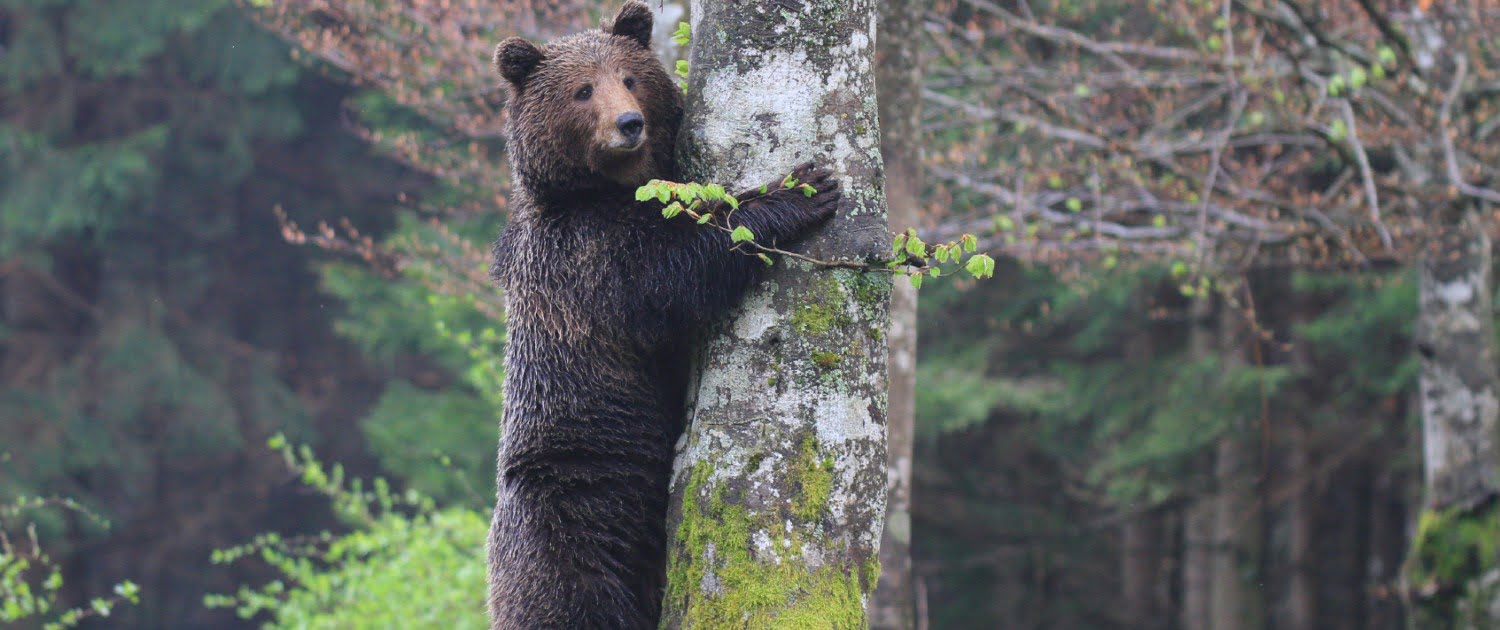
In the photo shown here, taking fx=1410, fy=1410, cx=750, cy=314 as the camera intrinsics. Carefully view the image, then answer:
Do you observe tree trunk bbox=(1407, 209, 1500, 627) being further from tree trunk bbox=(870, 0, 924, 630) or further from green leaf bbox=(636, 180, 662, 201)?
green leaf bbox=(636, 180, 662, 201)

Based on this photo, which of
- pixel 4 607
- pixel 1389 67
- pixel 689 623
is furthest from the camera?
pixel 1389 67

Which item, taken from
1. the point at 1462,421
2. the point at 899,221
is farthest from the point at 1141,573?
the point at 899,221

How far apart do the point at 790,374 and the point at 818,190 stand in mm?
Answer: 459

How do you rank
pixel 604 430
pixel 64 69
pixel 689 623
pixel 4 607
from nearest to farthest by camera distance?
pixel 689 623 < pixel 604 430 < pixel 4 607 < pixel 64 69

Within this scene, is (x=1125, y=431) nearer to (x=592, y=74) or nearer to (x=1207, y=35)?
(x=1207, y=35)

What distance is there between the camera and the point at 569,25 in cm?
909

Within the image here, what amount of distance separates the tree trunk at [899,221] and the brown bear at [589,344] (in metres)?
1.82

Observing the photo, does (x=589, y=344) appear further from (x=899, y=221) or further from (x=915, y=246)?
(x=899, y=221)

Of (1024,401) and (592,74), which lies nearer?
(592,74)

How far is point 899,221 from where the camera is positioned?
5.77m

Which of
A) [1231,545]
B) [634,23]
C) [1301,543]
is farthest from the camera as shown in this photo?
[1301,543]

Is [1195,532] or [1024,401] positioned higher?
[1024,401]

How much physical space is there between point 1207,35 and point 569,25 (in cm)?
407

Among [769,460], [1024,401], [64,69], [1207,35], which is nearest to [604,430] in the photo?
[769,460]
